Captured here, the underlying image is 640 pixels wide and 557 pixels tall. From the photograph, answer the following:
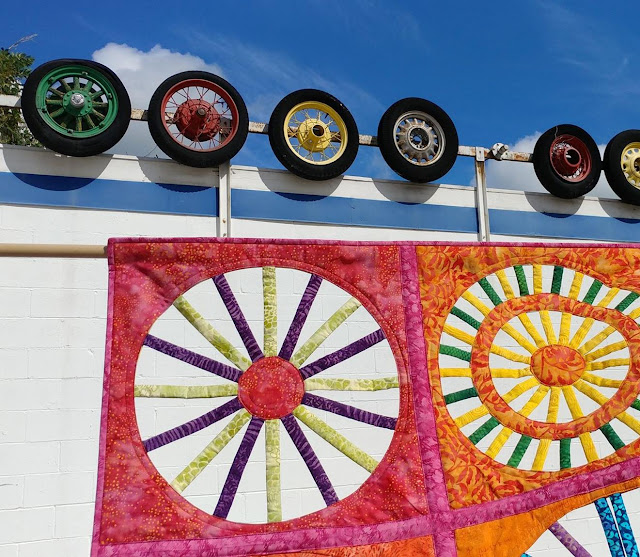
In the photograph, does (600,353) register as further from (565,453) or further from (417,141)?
(417,141)

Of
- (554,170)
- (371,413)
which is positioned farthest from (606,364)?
(554,170)

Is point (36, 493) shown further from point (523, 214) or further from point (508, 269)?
point (523, 214)

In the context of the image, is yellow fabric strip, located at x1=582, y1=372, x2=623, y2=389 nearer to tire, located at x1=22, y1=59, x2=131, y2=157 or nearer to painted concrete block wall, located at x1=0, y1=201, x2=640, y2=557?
painted concrete block wall, located at x1=0, y1=201, x2=640, y2=557

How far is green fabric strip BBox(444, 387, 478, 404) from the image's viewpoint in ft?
8.46

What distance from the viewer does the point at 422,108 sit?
528 centimetres

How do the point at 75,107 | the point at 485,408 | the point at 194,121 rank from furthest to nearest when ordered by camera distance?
the point at 194,121 < the point at 75,107 < the point at 485,408

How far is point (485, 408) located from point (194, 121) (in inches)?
124

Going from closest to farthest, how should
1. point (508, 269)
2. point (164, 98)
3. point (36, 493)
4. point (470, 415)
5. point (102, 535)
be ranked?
point (102, 535) < point (470, 415) < point (508, 269) < point (36, 493) < point (164, 98)

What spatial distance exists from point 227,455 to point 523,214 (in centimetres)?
335

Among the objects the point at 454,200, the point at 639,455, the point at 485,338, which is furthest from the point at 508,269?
the point at 454,200

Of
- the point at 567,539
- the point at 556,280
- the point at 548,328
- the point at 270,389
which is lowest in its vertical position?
the point at 567,539

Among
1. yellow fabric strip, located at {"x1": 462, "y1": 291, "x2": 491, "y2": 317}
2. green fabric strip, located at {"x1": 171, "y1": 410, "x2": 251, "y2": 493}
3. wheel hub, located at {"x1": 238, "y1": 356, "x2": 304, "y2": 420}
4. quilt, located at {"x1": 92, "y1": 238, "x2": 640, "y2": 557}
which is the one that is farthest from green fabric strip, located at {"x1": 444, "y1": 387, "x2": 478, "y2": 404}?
green fabric strip, located at {"x1": 171, "y1": 410, "x2": 251, "y2": 493}

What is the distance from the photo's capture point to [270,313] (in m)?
2.50

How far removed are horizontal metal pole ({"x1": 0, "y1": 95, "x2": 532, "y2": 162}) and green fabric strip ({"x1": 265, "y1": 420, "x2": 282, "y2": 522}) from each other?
306 cm
